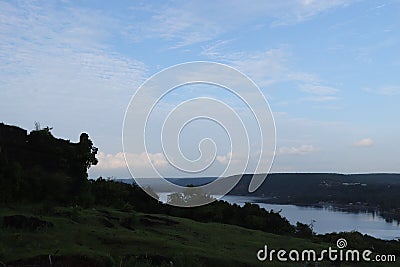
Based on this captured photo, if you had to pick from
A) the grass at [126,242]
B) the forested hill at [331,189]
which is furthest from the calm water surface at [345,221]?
the grass at [126,242]

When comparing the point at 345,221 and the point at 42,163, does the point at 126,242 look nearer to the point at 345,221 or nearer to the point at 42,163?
the point at 42,163

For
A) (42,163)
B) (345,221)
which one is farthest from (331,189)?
(42,163)

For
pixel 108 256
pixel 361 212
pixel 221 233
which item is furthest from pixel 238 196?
pixel 108 256

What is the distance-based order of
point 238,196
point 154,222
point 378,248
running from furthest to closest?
point 238,196, point 378,248, point 154,222

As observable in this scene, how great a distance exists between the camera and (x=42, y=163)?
2753cm

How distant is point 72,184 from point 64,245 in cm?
1390

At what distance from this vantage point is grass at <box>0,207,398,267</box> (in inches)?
467

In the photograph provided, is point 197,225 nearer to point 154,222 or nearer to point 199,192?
point 154,222

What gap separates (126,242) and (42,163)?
14.2 m

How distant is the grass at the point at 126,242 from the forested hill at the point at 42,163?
366 cm

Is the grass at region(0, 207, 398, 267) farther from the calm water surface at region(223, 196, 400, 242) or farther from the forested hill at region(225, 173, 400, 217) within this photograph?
the forested hill at region(225, 173, 400, 217)

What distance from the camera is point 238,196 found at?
67.6 m

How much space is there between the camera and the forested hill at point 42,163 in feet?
76.2

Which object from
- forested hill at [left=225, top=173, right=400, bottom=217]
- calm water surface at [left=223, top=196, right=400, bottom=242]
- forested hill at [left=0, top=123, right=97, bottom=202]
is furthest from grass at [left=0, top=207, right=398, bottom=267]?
forested hill at [left=225, top=173, right=400, bottom=217]
